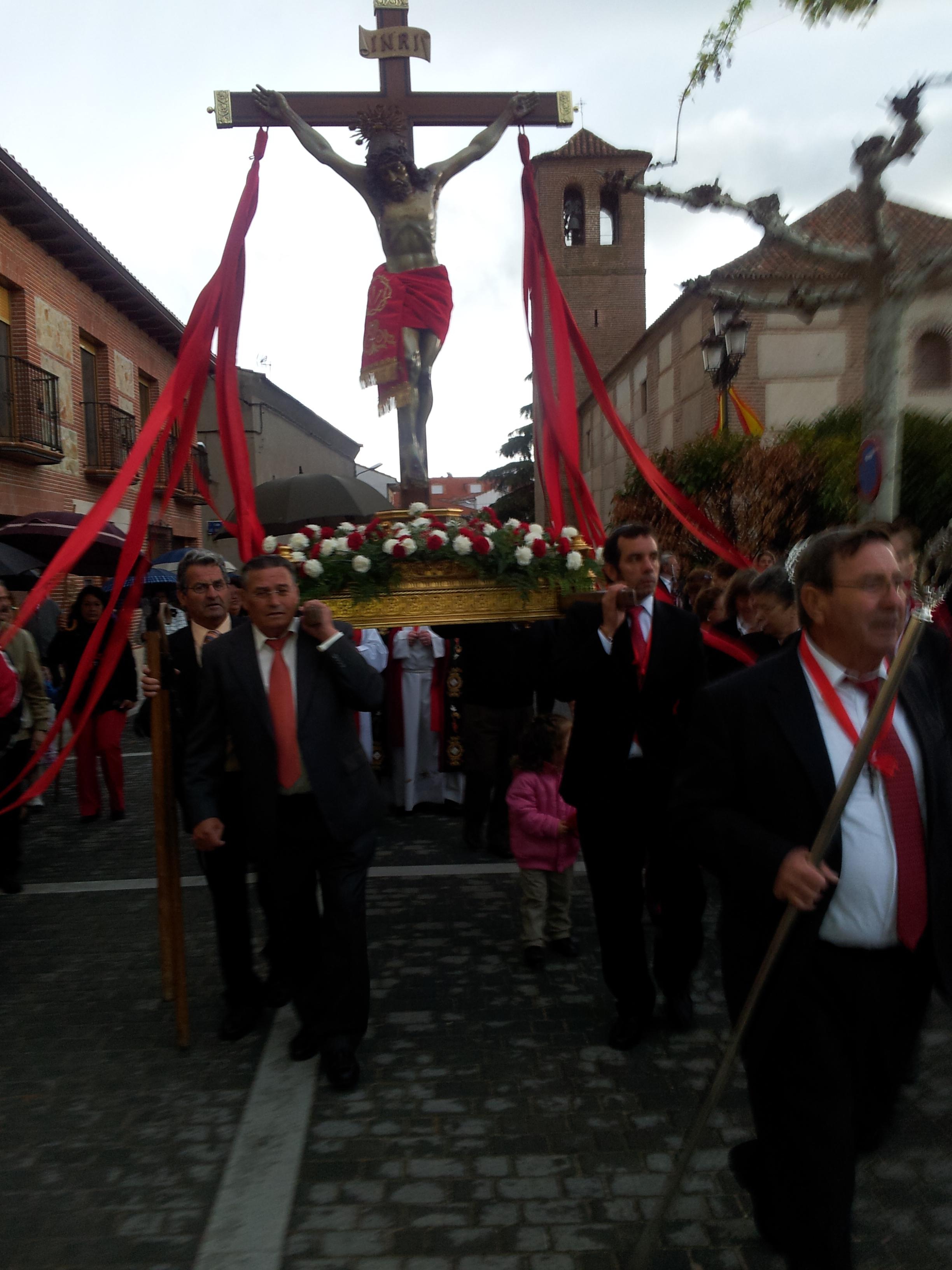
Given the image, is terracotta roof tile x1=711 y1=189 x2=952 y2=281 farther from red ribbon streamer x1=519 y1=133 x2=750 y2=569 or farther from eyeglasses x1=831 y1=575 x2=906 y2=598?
eyeglasses x1=831 y1=575 x2=906 y2=598

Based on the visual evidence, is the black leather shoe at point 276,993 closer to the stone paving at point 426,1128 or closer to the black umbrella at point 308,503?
the stone paving at point 426,1128

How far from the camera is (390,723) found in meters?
8.09

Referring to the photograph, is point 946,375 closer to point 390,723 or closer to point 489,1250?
point 390,723

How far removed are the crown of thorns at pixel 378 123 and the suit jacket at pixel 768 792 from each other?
4176 mm

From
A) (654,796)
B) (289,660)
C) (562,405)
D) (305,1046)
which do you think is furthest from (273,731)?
(562,405)

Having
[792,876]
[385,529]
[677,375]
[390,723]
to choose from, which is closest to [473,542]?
[385,529]

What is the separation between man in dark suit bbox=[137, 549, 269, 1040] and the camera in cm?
420

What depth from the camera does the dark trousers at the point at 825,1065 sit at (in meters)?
2.25

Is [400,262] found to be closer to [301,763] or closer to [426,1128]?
[301,763]

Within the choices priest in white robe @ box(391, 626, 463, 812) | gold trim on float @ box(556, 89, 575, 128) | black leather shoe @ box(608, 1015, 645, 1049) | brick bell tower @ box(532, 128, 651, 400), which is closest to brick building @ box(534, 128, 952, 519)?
brick bell tower @ box(532, 128, 651, 400)

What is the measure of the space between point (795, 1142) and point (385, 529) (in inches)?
118

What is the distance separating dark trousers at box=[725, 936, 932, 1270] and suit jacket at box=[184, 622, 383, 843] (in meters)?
1.85

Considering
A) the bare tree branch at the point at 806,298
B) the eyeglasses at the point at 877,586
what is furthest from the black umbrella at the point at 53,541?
the eyeglasses at the point at 877,586

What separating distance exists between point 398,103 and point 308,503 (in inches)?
221
